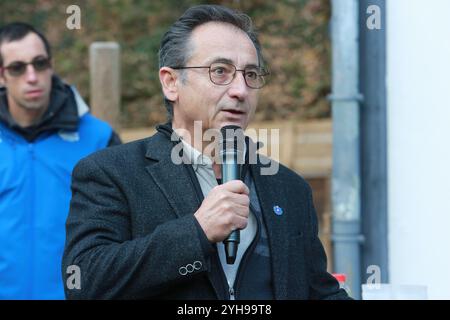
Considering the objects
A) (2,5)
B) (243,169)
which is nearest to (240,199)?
(243,169)

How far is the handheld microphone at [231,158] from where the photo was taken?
9.69 ft

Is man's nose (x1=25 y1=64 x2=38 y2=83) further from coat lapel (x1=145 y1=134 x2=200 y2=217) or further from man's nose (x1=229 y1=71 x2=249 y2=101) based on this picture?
man's nose (x1=229 y1=71 x2=249 y2=101)

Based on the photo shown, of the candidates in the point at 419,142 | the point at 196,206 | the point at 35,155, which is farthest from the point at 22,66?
the point at 196,206

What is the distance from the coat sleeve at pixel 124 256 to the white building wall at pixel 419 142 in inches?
74.1

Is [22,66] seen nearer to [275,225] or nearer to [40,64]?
[40,64]

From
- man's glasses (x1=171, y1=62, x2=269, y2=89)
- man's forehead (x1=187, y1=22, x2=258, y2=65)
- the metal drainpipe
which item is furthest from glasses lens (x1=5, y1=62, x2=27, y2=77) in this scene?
man's glasses (x1=171, y1=62, x2=269, y2=89)

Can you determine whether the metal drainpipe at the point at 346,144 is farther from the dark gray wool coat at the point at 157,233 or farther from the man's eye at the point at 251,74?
the man's eye at the point at 251,74

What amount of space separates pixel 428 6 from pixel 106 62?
2421 mm

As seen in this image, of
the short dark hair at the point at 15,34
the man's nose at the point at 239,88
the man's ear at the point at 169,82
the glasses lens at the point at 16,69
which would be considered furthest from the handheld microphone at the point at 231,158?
the short dark hair at the point at 15,34

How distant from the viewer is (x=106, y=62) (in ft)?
21.4

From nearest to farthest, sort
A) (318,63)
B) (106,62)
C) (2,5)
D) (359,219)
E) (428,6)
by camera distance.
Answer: (428,6), (359,219), (106,62), (2,5), (318,63)

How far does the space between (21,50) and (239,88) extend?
247 cm

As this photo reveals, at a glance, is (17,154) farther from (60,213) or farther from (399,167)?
(399,167)

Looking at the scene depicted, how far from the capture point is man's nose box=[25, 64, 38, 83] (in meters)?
5.36
